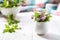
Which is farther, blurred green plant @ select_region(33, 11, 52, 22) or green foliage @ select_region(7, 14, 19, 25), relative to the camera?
green foliage @ select_region(7, 14, 19, 25)

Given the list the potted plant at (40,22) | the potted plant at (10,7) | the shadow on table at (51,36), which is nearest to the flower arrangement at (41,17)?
the potted plant at (40,22)

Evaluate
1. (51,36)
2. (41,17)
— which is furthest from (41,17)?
(51,36)

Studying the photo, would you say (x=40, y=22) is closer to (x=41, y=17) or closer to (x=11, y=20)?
(x=41, y=17)

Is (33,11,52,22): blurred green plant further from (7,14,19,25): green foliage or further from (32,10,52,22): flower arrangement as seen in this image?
(7,14,19,25): green foliage

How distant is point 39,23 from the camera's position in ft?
4.17

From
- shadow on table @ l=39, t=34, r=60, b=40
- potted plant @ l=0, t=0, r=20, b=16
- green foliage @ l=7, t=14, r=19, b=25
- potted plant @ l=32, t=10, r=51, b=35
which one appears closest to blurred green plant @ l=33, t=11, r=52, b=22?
potted plant @ l=32, t=10, r=51, b=35

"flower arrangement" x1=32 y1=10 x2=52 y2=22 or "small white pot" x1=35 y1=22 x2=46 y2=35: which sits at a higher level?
"flower arrangement" x1=32 y1=10 x2=52 y2=22

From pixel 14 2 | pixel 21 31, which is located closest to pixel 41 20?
pixel 21 31

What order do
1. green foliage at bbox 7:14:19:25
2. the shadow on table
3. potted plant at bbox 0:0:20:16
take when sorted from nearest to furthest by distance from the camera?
the shadow on table < green foliage at bbox 7:14:19:25 < potted plant at bbox 0:0:20:16

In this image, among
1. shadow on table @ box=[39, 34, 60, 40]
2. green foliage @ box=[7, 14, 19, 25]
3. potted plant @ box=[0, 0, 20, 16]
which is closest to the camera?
shadow on table @ box=[39, 34, 60, 40]

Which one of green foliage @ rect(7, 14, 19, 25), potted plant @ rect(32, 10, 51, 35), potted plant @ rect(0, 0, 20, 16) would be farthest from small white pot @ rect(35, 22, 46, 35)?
potted plant @ rect(0, 0, 20, 16)

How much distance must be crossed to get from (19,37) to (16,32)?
0.43 feet

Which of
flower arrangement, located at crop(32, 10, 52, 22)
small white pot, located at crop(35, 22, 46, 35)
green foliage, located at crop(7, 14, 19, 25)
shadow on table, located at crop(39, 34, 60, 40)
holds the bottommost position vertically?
shadow on table, located at crop(39, 34, 60, 40)

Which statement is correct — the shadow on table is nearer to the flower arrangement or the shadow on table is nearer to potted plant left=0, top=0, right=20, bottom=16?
the flower arrangement
